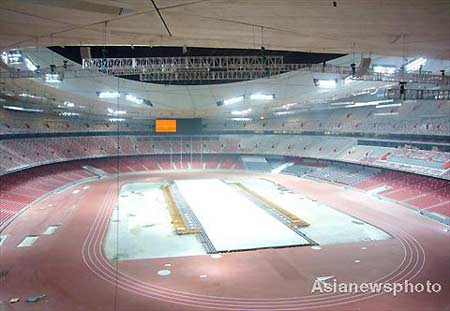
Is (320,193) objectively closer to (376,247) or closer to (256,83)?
(256,83)

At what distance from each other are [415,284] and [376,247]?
411 centimetres

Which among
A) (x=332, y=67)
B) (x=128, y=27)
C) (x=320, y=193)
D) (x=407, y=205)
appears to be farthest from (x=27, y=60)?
(x=407, y=205)

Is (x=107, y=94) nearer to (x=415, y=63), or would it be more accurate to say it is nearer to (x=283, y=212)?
(x=283, y=212)

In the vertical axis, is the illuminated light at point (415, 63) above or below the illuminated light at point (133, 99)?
above

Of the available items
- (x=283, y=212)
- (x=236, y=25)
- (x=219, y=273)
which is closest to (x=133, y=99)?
(x=283, y=212)

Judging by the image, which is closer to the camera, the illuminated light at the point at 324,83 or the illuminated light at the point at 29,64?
the illuminated light at the point at 29,64

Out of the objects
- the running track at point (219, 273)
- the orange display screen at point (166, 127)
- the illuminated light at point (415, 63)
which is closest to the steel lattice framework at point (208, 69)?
the illuminated light at point (415, 63)

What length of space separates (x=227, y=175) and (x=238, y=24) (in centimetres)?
3376

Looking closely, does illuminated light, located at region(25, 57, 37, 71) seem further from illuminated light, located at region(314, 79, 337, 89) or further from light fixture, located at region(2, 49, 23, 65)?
illuminated light, located at region(314, 79, 337, 89)

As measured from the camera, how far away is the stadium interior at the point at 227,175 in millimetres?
10281

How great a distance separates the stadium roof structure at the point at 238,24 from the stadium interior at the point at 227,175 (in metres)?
0.07

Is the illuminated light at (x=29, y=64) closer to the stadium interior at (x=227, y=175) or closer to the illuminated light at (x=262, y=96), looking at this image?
the stadium interior at (x=227, y=175)

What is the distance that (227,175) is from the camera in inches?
1708

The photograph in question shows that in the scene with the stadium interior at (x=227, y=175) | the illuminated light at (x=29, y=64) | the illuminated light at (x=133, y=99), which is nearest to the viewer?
the stadium interior at (x=227, y=175)
